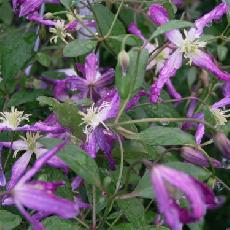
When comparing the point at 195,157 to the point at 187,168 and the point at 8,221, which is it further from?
the point at 8,221

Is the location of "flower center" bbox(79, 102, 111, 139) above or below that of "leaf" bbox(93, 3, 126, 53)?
below

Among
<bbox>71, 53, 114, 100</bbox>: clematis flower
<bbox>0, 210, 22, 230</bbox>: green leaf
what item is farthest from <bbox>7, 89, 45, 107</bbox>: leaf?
<bbox>0, 210, 22, 230</bbox>: green leaf

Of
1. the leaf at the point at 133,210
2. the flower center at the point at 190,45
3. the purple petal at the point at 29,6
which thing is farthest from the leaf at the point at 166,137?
the purple petal at the point at 29,6

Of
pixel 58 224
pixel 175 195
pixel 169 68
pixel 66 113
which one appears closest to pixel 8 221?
pixel 58 224

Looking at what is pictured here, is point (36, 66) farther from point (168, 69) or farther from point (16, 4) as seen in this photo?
point (168, 69)

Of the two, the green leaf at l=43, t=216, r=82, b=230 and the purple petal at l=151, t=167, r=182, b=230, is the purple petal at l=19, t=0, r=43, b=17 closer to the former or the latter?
the green leaf at l=43, t=216, r=82, b=230

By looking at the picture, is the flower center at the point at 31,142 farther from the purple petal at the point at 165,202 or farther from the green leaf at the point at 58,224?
the purple petal at the point at 165,202
